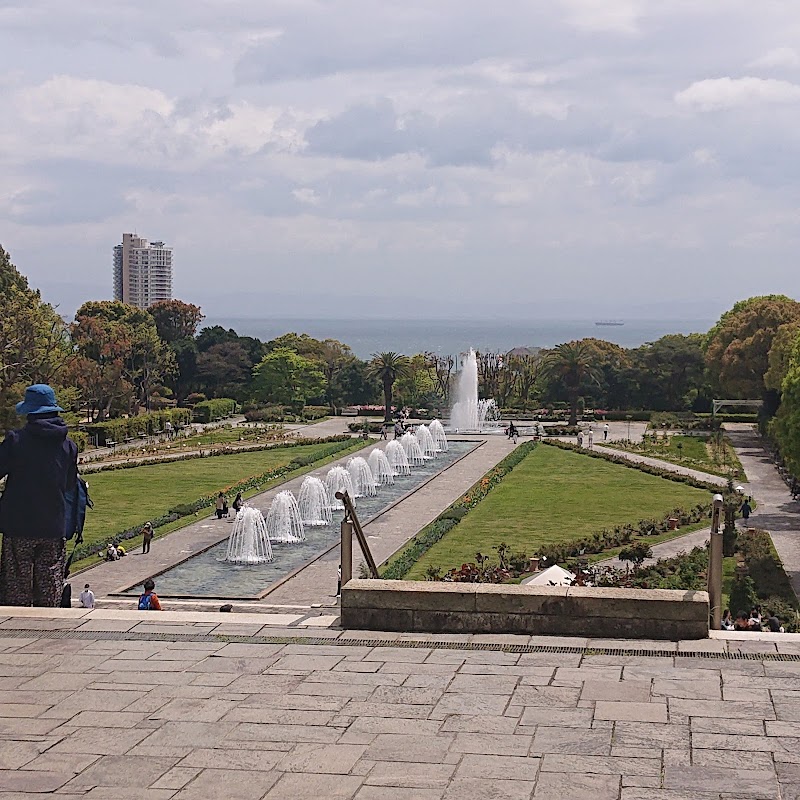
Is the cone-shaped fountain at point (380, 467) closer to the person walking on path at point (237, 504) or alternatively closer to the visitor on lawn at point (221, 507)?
the person walking on path at point (237, 504)

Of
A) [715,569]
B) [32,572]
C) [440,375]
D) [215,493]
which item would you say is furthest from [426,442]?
[715,569]

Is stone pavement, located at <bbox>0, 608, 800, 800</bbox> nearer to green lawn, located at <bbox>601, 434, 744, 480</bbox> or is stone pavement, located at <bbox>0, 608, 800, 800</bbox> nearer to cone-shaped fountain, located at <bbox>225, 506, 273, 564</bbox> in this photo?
cone-shaped fountain, located at <bbox>225, 506, 273, 564</bbox>

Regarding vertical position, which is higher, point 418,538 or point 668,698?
point 668,698

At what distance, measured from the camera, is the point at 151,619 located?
33.3 ft

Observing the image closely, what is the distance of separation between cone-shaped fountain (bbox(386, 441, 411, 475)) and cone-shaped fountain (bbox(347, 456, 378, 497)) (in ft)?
15.8

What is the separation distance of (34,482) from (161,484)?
2777 cm

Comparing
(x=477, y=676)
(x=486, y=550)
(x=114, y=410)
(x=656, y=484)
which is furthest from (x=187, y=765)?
(x=114, y=410)

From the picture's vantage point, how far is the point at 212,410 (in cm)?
6175

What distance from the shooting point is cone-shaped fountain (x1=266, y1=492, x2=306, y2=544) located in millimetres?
28375

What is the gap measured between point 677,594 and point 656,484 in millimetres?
29268

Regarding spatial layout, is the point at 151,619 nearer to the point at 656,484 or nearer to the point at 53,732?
the point at 53,732

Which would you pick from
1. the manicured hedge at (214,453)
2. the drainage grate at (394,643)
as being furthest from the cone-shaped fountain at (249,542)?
the drainage grate at (394,643)

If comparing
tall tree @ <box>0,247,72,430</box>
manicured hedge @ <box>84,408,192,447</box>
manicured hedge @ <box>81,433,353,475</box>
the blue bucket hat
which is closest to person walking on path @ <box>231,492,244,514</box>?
manicured hedge @ <box>81,433,353,475</box>

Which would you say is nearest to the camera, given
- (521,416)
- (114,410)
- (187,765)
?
(187,765)
